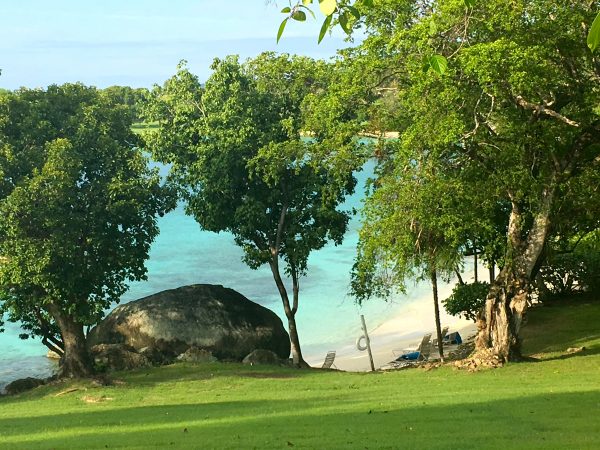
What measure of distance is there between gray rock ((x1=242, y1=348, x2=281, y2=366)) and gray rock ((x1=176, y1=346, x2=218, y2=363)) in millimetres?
1083

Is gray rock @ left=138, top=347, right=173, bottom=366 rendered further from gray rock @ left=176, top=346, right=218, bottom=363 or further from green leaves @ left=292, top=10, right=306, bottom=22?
green leaves @ left=292, top=10, right=306, bottom=22

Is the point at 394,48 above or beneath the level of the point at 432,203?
above

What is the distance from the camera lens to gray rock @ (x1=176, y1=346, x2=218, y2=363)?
85.2 feet

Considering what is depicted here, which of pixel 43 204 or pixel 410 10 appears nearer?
pixel 410 10

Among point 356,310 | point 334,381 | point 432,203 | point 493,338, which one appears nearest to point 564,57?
point 432,203

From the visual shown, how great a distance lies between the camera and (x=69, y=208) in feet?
81.3

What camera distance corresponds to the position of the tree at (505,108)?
18.2m

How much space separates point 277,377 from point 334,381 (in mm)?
1937

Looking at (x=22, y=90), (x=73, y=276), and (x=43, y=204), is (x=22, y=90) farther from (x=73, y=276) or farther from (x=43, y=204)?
(x=73, y=276)

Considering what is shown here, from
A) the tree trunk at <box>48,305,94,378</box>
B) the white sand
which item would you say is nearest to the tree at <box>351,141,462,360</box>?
the tree trunk at <box>48,305,94,378</box>

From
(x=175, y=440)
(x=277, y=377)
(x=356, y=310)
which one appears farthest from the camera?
(x=356, y=310)

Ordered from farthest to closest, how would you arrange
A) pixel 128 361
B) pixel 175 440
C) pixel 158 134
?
pixel 158 134 → pixel 128 361 → pixel 175 440

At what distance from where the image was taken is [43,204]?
23.6 m

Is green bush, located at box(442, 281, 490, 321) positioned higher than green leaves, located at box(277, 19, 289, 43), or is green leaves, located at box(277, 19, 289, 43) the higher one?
green leaves, located at box(277, 19, 289, 43)
